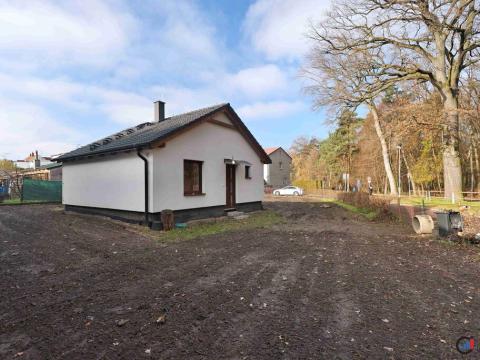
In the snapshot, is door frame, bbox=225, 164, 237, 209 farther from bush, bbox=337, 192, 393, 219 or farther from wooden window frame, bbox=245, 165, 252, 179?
bush, bbox=337, 192, 393, 219

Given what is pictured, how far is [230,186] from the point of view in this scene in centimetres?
1332

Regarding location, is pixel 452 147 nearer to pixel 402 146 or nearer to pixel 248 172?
pixel 248 172

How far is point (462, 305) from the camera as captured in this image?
3.60m

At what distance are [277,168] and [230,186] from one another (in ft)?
114

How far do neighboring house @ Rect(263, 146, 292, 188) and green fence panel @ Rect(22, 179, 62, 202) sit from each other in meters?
30.9

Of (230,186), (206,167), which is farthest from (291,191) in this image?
(206,167)

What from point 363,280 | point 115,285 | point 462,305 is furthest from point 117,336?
point 462,305

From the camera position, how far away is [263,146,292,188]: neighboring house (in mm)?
45281

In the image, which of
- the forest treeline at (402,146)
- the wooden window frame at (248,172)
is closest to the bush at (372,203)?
the forest treeline at (402,146)

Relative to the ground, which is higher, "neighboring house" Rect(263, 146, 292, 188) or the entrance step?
"neighboring house" Rect(263, 146, 292, 188)

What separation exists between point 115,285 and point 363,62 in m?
17.3

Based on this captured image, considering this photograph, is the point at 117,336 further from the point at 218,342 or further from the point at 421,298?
the point at 421,298

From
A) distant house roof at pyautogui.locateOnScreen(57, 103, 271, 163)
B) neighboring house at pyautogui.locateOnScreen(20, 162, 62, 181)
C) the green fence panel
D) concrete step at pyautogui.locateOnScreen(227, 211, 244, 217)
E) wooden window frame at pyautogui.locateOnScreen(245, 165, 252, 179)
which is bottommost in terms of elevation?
concrete step at pyautogui.locateOnScreen(227, 211, 244, 217)

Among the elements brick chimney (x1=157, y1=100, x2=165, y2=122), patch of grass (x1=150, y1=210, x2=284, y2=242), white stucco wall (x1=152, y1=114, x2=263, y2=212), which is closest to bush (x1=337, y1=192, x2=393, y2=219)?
patch of grass (x1=150, y1=210, x2=284, y2=242)
